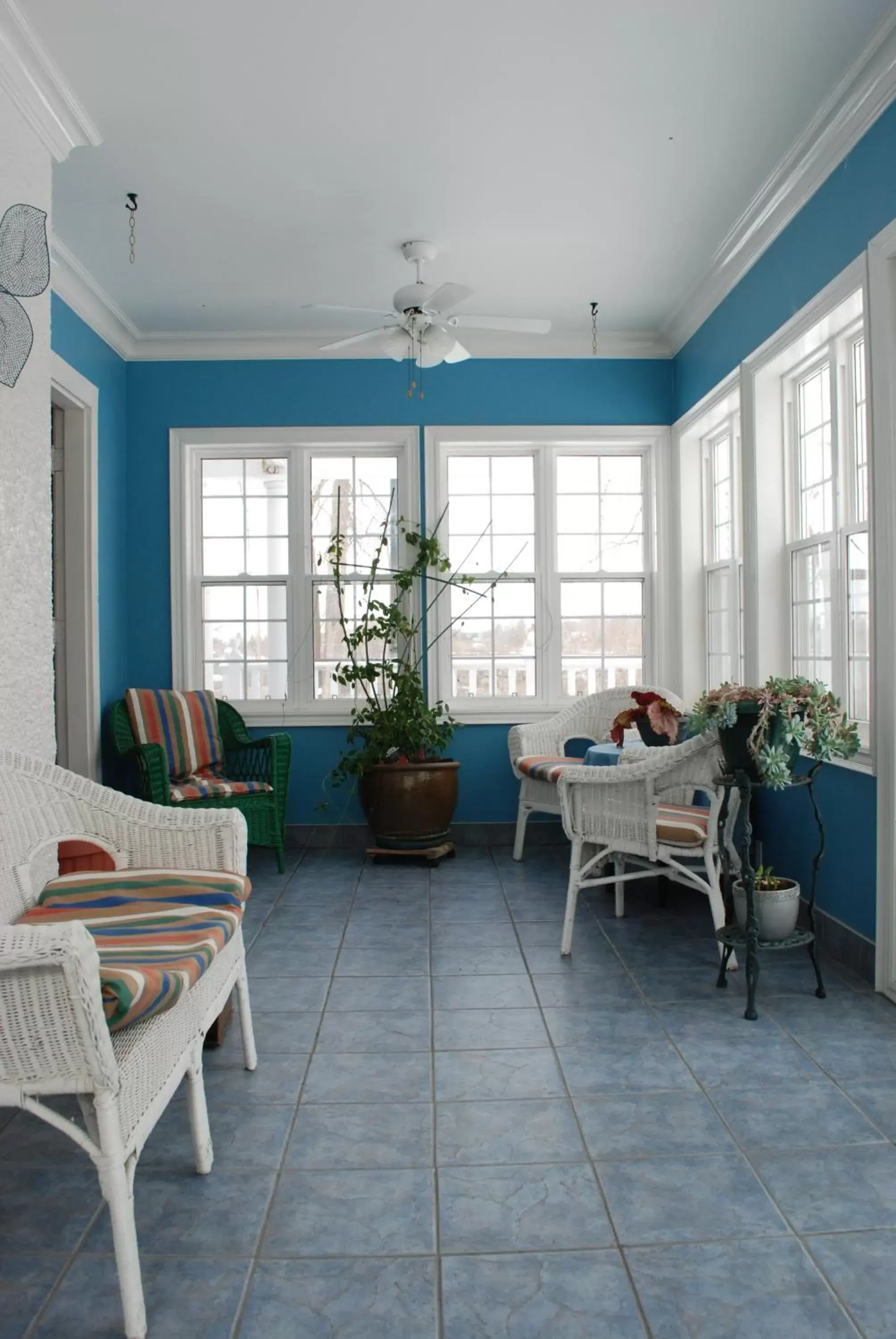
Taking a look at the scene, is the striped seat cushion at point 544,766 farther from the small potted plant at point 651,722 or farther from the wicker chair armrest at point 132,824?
the wicker chair armrest at point 132,824

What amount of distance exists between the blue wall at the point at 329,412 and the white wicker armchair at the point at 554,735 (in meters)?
0.39

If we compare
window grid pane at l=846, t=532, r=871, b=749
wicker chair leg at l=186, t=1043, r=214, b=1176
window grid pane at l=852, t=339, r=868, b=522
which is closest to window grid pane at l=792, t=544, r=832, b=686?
window grid pane at l=846, t=532, r=871, b=749

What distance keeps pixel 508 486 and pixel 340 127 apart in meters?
2.61

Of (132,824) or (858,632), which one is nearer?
(132,824)

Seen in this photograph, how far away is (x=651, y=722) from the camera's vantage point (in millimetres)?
3871

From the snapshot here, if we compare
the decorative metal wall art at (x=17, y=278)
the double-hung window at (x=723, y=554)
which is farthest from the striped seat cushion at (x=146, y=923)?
the double-hung window at (x=723, y=554)

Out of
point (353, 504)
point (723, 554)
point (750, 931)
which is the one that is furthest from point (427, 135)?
point (750, 931)

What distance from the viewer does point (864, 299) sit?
122 inches

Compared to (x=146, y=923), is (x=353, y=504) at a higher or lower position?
higher

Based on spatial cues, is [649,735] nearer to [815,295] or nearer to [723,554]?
[723,554]

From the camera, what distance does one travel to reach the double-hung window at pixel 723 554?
15.8 feet

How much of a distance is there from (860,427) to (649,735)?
4.66 feet

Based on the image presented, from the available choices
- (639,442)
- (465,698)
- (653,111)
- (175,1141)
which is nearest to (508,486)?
(639,442)

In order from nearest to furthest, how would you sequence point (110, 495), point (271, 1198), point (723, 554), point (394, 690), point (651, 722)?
point (271, 1198), point (651, 722), point (723, 554), point (110, 495), point (394, 690)
